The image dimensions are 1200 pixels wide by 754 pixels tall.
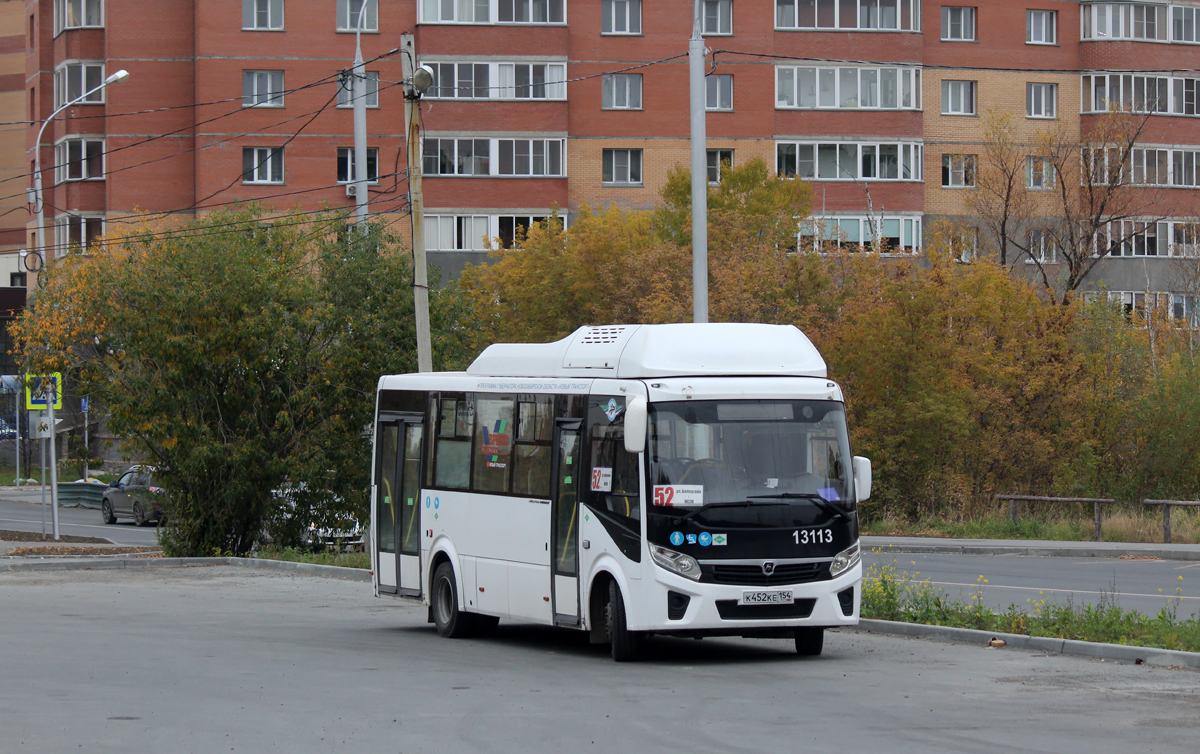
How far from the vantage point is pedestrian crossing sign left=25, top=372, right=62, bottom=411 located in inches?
1182

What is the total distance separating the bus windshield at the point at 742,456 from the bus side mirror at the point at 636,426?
14.8 inches

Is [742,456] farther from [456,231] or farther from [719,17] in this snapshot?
[719,17]

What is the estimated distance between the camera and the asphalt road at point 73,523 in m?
37.0

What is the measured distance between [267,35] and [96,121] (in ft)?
25.4

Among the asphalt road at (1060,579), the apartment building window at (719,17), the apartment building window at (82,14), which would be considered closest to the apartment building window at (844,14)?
the apartment building window at (719,17)

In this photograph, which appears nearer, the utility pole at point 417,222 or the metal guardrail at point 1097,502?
the utility pole at point 417,222

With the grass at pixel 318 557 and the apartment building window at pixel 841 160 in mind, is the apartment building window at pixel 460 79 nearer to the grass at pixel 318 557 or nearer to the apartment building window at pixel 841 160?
the apartment building window at pixel 841 160

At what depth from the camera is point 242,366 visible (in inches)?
1079

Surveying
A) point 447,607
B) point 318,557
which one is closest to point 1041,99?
point 318,557

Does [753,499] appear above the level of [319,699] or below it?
above

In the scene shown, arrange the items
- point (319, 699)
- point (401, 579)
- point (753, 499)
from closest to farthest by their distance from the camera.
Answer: point (319, 699) < point (753, 499) < point (401, 579)

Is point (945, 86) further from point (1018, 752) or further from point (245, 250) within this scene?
point (1018, 752)

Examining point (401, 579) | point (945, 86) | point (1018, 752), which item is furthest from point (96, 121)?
point (1018, 752)

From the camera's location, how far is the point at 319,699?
10742 mm
